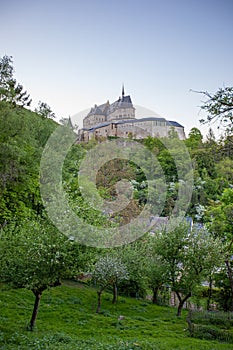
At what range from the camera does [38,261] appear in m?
10.2

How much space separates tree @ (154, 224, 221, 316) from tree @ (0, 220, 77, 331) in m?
8.21

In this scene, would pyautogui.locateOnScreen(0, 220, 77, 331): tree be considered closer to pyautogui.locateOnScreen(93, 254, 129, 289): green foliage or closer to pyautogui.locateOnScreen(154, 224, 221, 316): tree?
pyautogui.locateOnScreen(93, 254, 129, 289): green foliage

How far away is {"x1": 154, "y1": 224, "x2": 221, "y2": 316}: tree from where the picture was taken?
Answer: 1680 centimetres

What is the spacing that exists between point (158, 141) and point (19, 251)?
Answer: 5093 centimetres

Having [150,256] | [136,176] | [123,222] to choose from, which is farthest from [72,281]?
[136,176]

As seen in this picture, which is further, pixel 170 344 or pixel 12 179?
pixel 12 179

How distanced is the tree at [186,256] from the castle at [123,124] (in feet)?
202

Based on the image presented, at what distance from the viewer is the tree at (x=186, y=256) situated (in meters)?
16.8

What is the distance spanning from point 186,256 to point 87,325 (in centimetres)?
649

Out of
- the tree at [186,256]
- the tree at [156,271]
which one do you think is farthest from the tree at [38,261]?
the tree at [156,271]

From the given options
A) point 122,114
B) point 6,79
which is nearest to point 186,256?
point 6,79

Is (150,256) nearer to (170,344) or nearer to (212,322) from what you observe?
(212,322)

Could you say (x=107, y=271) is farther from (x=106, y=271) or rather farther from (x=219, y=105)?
(x=219, y=105)

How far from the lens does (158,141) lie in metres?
59.8
